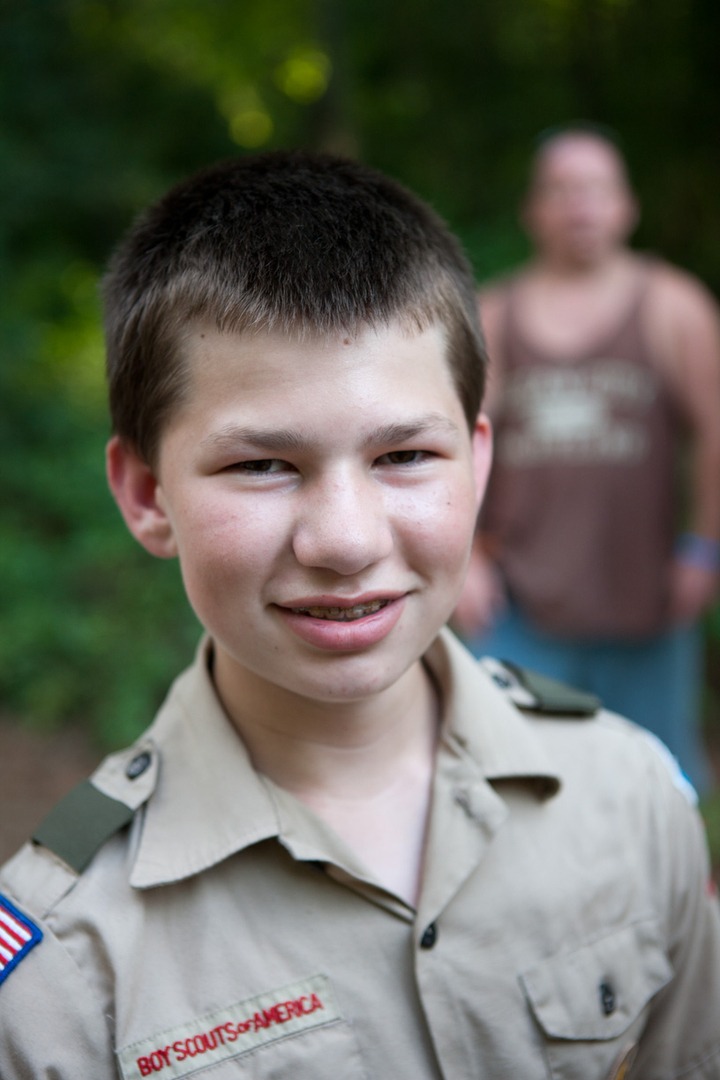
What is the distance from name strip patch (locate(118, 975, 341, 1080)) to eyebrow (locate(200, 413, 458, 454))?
71 cm

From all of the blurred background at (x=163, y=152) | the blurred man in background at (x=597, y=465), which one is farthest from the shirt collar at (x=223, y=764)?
the blurred background at (x=163, y=152)

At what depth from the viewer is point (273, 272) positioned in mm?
1285

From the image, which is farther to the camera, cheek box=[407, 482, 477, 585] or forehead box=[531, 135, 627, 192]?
forehead box=[531, 135, 627, 192]

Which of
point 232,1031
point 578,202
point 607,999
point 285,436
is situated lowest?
point 607,999

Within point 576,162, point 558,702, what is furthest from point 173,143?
point 558,702

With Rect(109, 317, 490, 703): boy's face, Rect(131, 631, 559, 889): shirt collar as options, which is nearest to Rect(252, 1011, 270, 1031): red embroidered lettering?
Rect(131, 631, 559, 889): shirt collar

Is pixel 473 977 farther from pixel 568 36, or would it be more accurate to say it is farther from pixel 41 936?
pixel 568 36

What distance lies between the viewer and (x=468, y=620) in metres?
3.38

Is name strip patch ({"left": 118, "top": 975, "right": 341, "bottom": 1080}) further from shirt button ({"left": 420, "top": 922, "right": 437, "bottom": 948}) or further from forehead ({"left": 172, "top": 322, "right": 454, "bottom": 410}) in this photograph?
forehead ({"left": 172, "top": 322, "right": 454, "bottom": 410})

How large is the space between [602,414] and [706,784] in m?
1.51

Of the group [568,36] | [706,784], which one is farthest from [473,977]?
[568,36]

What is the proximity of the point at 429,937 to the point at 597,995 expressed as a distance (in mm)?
293

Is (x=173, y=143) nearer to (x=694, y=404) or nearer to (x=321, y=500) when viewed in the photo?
(x=694, y=404)

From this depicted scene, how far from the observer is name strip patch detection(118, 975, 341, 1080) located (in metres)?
1.26
